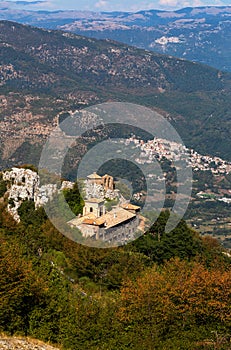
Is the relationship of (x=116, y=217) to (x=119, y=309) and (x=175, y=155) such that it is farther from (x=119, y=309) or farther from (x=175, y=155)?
(x=175, y=155)

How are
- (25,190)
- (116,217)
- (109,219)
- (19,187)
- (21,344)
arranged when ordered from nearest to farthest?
(21,344) < (109,219) < (116,217) < (25,190) < (19,187)

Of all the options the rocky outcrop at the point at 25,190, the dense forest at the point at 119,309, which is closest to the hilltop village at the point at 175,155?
the rocky outcrop at the point at 25,190

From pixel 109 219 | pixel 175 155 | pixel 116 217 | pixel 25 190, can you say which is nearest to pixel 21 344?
pixel 109 219

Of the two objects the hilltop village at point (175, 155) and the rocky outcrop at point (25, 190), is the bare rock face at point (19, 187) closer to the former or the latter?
the rocky outcrop at point (25, 190)

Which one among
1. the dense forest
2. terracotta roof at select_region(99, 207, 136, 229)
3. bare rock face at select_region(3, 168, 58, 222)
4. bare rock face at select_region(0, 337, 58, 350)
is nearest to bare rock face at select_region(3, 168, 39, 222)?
bare rock face at select_region(3, 168, 58, 222)

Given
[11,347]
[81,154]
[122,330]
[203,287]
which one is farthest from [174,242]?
[81,154]

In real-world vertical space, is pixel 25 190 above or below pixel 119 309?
below

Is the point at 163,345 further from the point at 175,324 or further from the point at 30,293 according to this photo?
the point at 30,293

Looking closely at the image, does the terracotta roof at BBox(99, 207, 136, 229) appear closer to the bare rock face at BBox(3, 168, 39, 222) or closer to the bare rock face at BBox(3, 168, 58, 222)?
the bare rock face at BBox(3, 168, 58, 222)
